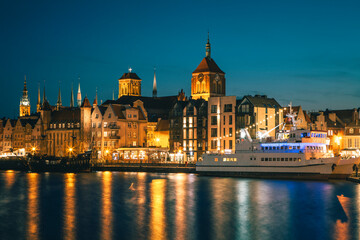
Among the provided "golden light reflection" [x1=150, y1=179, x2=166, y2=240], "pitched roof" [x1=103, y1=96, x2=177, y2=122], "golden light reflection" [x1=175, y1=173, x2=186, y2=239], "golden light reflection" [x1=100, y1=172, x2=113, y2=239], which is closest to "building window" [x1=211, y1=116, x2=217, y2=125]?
"golden light reflection" [x1=175, y1=173, x2=186, y2=239]

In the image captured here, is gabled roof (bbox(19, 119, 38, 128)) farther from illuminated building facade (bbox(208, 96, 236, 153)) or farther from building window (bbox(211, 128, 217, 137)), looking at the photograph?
building window (bbox(211, 128, 217, 137))

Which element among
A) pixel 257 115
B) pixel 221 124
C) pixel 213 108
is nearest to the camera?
pixel 257 115

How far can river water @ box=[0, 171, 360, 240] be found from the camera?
3953 cm

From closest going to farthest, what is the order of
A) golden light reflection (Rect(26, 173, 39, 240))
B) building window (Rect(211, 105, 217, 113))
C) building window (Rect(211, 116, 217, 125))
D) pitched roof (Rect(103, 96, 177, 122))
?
golden light reflection (Rect(26, 173, 39, 240))
building window (Rect(211, 116, 217, 125))
building window (Rect(211, 105, 217, 113))
pitched roof (Rect(103, 96, 177, 122))

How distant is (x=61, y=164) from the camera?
104 meters

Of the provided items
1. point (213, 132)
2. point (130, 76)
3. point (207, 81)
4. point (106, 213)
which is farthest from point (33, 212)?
point (130, 76)

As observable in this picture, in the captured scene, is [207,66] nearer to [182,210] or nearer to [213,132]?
[213,132]

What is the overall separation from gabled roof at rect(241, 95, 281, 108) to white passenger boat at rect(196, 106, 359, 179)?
17.8 meters

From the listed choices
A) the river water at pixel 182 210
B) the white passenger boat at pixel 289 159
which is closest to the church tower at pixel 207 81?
the white passenger boat at pixel 289 159

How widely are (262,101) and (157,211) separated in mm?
55554

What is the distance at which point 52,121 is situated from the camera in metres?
137

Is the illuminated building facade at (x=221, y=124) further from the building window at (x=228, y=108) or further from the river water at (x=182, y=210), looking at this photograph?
the river water at (x=182, y=210)

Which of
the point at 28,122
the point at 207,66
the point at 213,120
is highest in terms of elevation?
the point at 207,66

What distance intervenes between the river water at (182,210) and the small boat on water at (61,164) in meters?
27.9
